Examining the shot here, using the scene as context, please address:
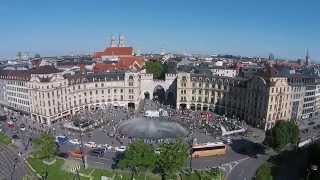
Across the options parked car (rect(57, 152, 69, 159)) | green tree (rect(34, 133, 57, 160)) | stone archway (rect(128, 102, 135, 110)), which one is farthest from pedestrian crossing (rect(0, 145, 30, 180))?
stone archway (rect(128, 102, 135, 110))

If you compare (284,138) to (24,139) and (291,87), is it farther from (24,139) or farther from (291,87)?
(24,139)

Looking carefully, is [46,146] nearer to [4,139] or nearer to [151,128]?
[4,139]

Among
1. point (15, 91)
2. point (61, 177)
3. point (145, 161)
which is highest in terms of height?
point (15, 91)

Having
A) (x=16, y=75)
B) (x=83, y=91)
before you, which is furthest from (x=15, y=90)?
(x=83, y=91)

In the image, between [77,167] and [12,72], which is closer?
[77,167]

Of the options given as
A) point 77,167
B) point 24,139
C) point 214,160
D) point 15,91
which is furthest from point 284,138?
point 15,91

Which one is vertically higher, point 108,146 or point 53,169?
point 108,146

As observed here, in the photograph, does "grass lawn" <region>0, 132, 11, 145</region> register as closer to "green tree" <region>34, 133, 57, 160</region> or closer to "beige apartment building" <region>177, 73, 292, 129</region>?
"green tree" <region>34, 133, 57, 160</region>
